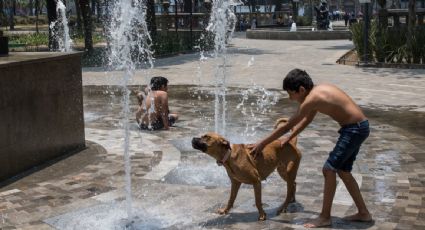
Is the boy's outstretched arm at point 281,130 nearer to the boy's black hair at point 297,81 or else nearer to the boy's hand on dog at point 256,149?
the boy's hand on dog at point 256,149

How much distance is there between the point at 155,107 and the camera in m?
9.77

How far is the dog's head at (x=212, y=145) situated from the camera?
502 cm

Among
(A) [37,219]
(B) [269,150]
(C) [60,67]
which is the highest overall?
(C) [60,67]

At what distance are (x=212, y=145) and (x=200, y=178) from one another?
1.98 m

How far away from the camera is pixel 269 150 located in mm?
5316

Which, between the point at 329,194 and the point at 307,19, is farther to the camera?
the point at 307,19

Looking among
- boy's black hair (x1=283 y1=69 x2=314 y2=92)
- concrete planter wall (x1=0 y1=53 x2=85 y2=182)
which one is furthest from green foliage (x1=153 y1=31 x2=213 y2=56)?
boy's black hair (x1=283 y1=69 x2=314 y2=92)

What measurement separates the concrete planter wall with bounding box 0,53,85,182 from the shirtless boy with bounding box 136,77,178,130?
4.60 ft

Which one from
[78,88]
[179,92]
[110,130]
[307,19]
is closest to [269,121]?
[110,130]

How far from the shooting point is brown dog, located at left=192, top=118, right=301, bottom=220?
16.7 feet

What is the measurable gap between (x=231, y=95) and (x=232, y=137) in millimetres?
5143

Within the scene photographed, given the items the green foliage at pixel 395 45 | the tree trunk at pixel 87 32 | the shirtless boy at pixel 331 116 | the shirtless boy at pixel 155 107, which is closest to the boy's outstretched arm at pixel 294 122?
the shirtless boy at pixel 331 116

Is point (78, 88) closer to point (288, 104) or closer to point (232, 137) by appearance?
point (232, 137)

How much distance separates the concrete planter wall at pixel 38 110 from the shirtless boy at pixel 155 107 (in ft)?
4.60
